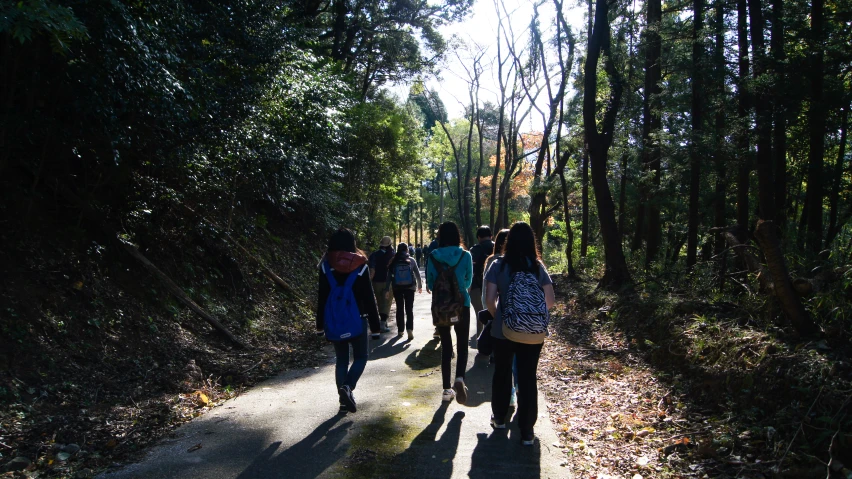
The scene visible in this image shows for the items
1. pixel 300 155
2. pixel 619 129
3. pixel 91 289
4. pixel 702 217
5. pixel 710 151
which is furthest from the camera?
→ pixel 619 129

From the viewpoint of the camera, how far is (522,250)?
16.7 feet

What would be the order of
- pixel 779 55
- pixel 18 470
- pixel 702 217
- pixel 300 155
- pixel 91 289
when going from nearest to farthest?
1. pixel 18 470
2. pixel 91 289
3. pixel 779 55
4. pixel 300 155
5. pixel 702 217

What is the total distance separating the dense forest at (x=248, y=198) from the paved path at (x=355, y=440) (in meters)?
0.57

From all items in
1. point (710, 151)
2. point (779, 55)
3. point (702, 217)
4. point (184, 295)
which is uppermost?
point (779, 55)

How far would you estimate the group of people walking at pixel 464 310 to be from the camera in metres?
4.98

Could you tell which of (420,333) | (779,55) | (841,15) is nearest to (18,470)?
(420,333)

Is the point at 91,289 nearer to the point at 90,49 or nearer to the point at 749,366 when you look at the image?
the point at 90,49

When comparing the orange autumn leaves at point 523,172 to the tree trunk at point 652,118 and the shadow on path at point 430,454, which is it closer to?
the tree trunk at point 652,118

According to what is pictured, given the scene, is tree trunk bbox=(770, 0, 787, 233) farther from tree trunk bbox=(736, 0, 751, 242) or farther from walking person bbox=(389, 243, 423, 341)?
walking person bbox=(389, 243, 423, 341)

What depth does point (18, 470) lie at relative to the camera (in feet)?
14.2

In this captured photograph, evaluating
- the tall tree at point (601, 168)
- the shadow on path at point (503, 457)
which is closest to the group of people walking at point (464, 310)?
the shadow on path at point (503, 457)

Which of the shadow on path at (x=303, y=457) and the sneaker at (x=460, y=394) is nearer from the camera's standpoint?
the shadow on path at (x=303, y=457)

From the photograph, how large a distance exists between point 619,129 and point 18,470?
17593mm

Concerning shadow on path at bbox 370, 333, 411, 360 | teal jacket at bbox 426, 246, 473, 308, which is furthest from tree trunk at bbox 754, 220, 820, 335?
shadow on path at bbox 370, 333, 411, 360
